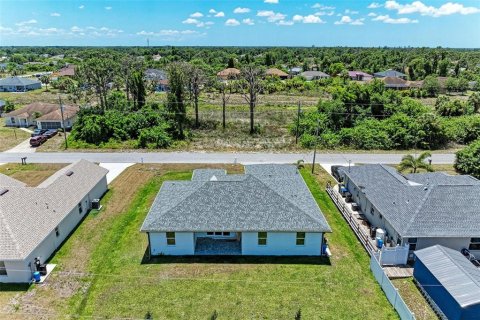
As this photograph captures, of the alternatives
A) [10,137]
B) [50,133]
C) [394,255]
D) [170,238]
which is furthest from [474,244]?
[10,137]

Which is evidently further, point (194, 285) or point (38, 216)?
point (38, 216)

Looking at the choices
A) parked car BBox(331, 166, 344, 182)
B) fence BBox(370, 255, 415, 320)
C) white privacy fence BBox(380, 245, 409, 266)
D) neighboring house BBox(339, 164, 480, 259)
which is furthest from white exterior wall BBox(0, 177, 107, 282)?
parked car BBox(331, 166, 344, 182)

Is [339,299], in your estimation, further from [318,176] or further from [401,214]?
[318,176]

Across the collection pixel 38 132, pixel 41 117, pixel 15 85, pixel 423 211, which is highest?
pixel 15 85

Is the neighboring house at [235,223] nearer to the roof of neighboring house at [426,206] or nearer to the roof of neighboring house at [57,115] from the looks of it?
the roof of neighboring house at [426,206]

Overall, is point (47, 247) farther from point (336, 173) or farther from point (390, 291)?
point (336, 173)

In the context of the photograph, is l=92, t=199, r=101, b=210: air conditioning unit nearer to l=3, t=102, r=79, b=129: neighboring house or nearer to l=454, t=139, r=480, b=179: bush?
l=3, t=102, r=79, b=129: neighboring house
